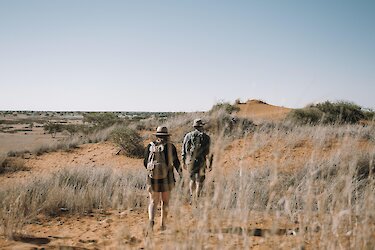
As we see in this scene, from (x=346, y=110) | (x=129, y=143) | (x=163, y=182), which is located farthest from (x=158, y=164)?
(x=346, y=110)

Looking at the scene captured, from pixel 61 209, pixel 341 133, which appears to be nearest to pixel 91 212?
pixel 61 209

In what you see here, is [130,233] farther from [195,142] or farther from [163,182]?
[195,142]

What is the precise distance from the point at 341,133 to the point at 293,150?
225 cm

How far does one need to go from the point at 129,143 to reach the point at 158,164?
10857 millimetres

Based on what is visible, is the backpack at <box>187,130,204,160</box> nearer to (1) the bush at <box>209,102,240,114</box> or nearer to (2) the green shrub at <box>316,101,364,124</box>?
(2) the green shrub at <box>316,101,364,124</box>

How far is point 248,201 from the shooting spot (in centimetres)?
441

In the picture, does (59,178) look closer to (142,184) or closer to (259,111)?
(142,184)

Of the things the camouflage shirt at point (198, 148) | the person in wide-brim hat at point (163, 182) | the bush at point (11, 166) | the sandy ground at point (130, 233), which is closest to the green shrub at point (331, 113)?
the camouflage shirt at point (198, 148)

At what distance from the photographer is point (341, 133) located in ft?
40.5

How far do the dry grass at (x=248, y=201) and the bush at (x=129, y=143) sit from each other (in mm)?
5885

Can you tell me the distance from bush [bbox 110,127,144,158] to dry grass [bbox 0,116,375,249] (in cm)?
588

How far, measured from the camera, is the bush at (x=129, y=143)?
15.2m

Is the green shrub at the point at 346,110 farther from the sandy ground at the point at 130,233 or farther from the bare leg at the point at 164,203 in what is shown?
the bare leg at the point at 164,203

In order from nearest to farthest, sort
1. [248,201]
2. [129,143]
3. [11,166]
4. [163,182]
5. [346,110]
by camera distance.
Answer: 1. [248,201]
2. [163,182]
3. [11,166]
4. [129,143]
5. [346,110]
